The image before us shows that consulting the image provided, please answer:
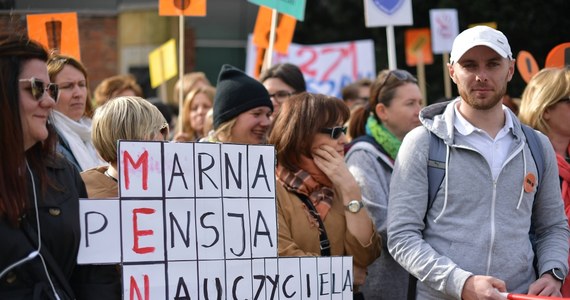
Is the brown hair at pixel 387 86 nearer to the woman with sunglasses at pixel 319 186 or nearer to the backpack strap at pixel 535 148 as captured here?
the woman with sunglasses at pixel 319 186

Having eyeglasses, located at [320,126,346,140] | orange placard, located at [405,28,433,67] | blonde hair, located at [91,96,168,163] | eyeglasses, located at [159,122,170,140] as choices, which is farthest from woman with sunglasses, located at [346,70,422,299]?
orange placard, located at [405,28,433,67]

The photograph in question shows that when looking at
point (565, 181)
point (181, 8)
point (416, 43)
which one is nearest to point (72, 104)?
point (181, 8)

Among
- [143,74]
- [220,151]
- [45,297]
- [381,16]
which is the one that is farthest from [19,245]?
[143,74]

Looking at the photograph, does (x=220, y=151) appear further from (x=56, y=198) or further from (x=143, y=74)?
(x=143, y=74)

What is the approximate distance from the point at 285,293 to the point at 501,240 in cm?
86

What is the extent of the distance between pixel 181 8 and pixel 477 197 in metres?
2.67

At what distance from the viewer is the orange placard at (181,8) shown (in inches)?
232

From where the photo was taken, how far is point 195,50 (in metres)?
14.8

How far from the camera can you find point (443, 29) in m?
9.89

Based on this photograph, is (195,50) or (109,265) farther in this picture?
(195,50)

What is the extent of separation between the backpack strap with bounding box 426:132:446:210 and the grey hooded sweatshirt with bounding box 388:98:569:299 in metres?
0.02

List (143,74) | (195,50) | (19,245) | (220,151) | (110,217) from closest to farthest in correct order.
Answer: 1. (19,245)
2. (110,217)
3. (220,151)
4. (143,74)
5. (195,50)

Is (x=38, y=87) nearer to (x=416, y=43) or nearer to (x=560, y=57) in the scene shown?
(x=560, y=57)

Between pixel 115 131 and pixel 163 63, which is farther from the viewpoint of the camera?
pixel 163 63
